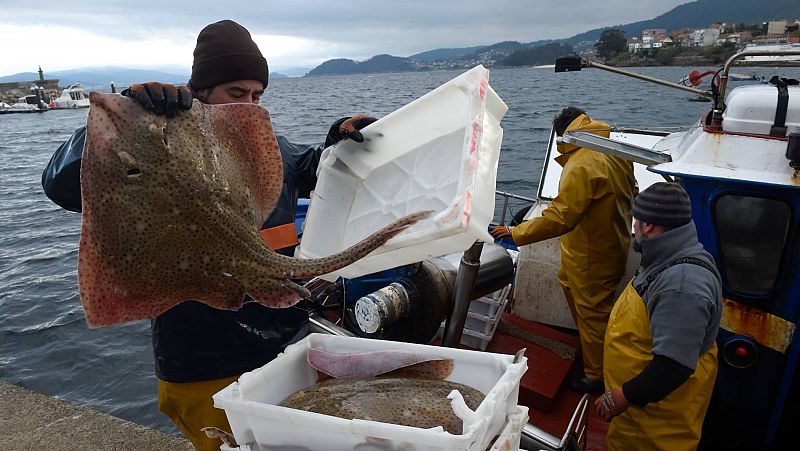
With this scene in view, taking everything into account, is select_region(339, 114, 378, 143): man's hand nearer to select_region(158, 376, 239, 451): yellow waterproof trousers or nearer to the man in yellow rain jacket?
select_region(158, 376, 239, 451): yellow waterproof trousers

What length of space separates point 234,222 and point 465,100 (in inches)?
46.8

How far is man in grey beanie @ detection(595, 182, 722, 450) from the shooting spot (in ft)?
9.41

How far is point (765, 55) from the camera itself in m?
3.82

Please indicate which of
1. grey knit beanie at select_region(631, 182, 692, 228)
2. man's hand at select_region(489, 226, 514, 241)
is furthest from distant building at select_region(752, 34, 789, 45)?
grey knit beanie at select_region(631, 182, 692, 228)

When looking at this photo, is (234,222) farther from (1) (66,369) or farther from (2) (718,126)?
(1) (66,369)

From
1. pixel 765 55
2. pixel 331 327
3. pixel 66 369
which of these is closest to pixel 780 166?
pixel 765 55

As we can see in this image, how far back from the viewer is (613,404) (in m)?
3.18

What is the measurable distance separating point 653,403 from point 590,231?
1.95m

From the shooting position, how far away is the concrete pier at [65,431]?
4.36 meters

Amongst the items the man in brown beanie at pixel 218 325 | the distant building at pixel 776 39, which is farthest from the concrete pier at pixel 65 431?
the distant building at pixel 776 39

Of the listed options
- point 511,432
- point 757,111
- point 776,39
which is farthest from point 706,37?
point 511,432

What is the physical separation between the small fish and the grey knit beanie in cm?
166

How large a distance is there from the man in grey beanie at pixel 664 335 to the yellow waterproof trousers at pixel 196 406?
2.26 m

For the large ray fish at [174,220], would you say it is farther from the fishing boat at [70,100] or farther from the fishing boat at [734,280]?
the fishing boat at [70,100]
